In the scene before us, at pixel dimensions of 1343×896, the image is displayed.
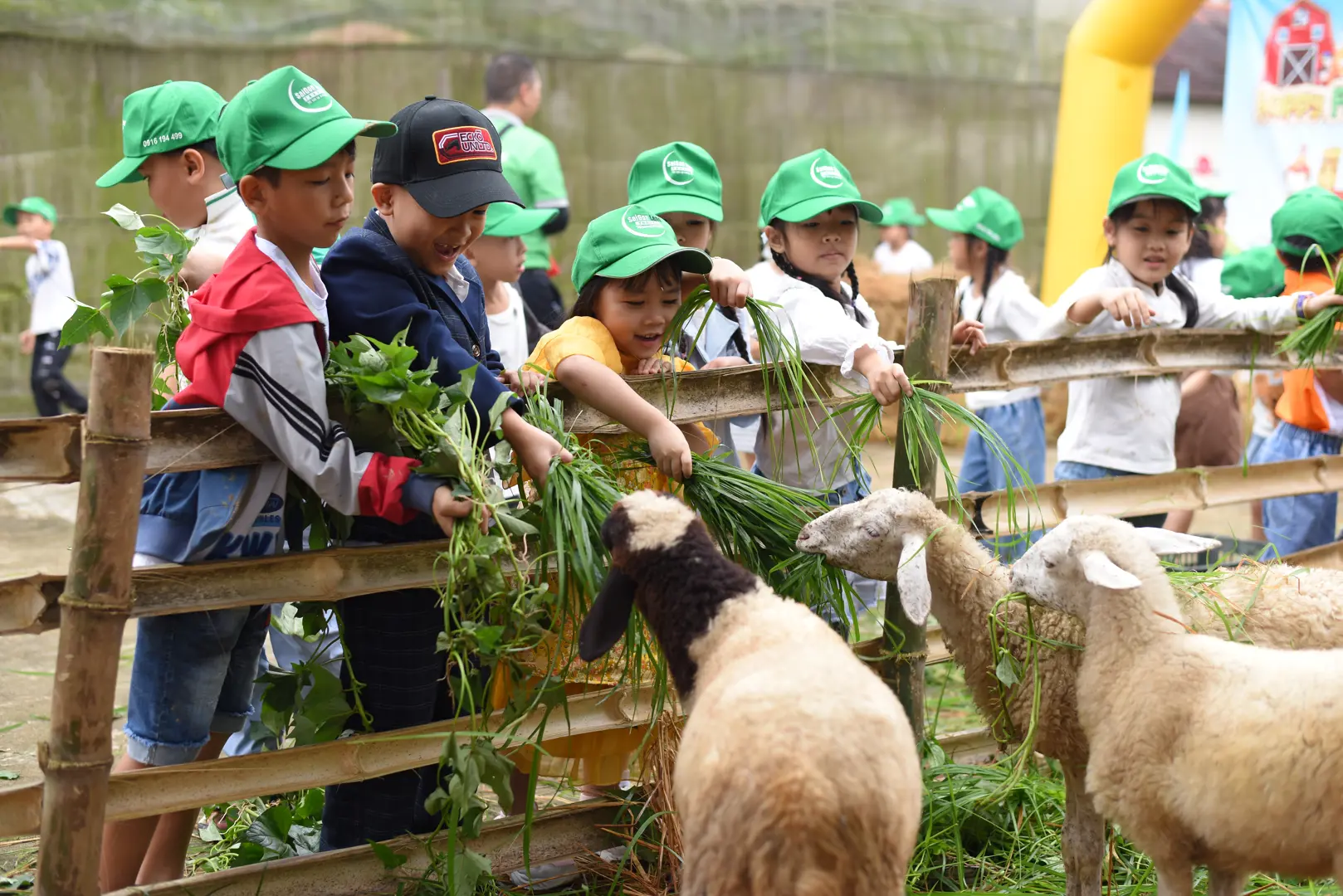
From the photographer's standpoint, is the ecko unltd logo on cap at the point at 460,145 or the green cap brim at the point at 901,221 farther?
the green cap brim at the point at 901,221

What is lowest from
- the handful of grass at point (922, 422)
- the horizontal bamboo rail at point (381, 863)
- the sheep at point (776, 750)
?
the horizontal bamboo rail at point (381, 863)

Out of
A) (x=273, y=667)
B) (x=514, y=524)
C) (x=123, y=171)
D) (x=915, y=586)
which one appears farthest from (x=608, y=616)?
(x=123, y=171)

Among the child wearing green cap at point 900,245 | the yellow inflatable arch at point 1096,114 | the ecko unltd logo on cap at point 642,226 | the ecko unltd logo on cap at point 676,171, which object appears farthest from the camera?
the child wearing green cap at point 900,245

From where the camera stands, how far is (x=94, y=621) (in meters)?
2.59

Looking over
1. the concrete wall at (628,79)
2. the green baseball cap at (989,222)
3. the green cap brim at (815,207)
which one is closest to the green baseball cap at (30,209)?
the concrete wall at (628,79)

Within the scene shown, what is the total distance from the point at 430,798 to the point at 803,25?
12361 mm

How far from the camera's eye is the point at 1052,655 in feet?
10.3

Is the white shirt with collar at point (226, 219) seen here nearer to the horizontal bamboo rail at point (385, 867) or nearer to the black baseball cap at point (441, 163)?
the black baseball cap at point (441, 163)

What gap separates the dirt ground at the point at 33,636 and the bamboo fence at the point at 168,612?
1.24 meters

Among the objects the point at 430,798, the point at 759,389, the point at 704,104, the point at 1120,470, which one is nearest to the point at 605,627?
the point at 430,798

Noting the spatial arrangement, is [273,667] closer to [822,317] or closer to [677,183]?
[822,317]

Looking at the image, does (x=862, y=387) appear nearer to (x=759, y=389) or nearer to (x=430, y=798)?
(x=759, y=389)

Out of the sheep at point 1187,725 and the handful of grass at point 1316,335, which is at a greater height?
the handful of grass at point 1316,335

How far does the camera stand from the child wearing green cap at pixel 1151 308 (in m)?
4.62
